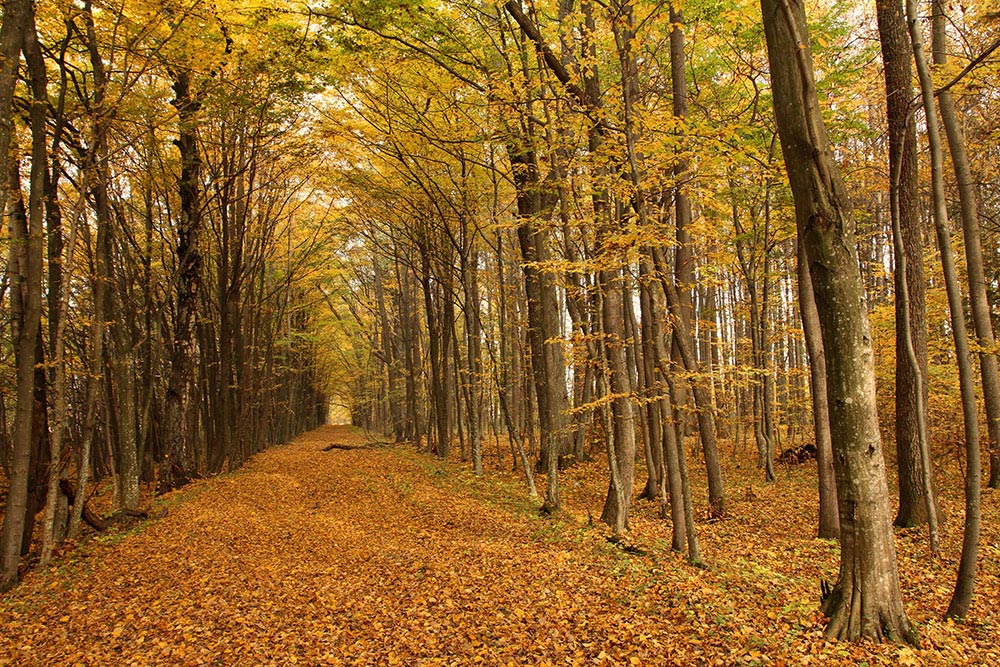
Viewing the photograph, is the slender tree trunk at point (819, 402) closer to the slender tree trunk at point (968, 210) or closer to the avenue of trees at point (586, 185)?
the avenue of trees at point (586, 185)

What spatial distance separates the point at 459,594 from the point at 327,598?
4.97 ft

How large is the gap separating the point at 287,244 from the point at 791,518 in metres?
18.7

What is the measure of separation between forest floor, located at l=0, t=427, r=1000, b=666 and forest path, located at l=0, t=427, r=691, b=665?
0.03 meters

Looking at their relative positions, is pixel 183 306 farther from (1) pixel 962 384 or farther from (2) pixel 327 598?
(1) pixel 962 384

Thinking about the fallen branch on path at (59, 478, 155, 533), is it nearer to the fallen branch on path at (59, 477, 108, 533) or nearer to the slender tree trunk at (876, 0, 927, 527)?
the fallen branch on path at (59, 477, 108, 533)

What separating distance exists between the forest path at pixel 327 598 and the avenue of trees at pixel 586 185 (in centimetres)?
134

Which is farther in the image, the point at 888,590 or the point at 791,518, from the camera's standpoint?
the point at 791,518

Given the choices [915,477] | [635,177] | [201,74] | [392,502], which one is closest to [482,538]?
[392,502]

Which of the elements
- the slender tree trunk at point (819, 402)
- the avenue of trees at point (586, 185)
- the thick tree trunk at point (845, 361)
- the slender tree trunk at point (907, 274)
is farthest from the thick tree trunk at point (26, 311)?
the slender tree trunk at point (907, 274)

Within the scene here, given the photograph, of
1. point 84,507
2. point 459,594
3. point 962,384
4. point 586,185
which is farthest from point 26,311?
point 962,384

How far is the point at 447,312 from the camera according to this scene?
1792cm

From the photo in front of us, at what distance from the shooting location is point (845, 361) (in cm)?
437

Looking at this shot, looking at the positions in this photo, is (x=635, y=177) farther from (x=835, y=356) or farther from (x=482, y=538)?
(x=482, y=538)

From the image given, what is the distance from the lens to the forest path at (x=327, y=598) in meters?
5.09
